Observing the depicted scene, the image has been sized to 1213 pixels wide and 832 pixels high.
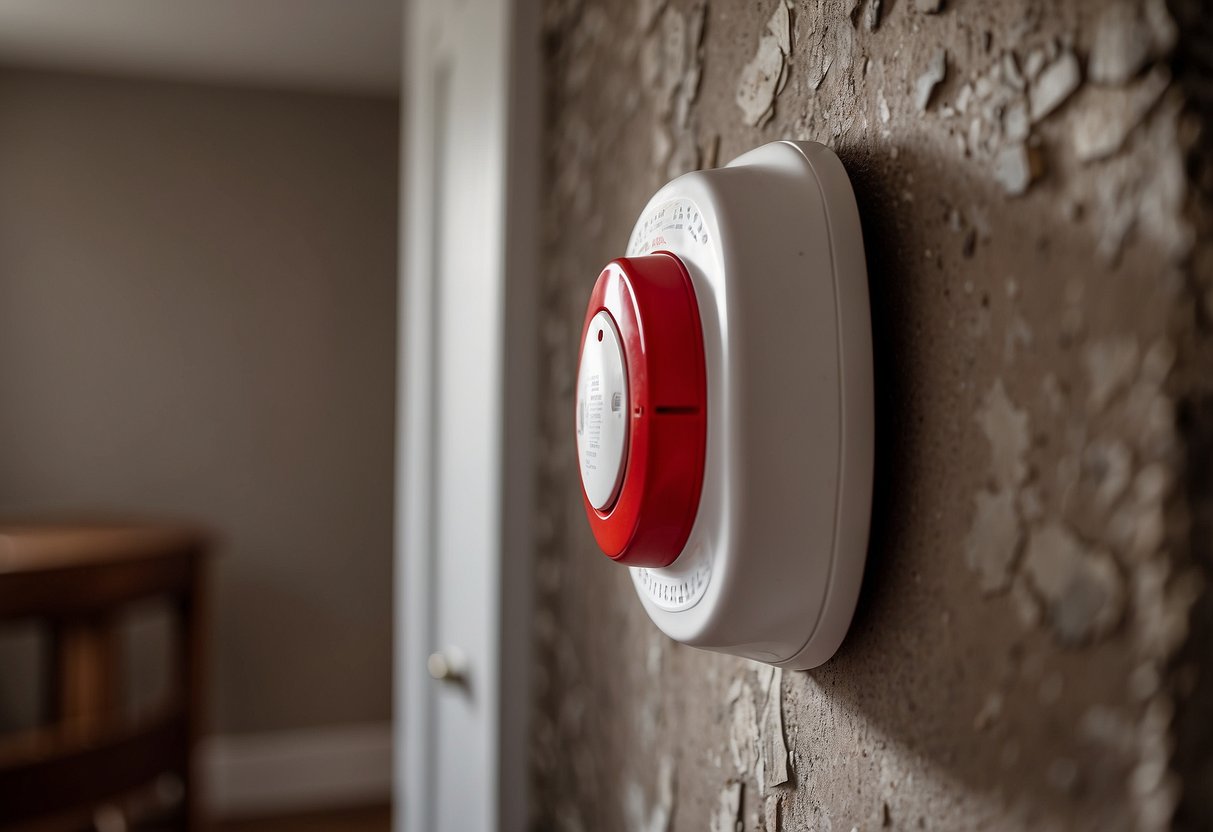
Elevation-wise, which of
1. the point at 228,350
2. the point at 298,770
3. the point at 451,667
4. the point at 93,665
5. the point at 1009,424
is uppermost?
the point at 228,350

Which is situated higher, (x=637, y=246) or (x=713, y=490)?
(x=637, y=246)

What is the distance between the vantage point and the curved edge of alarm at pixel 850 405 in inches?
16.8

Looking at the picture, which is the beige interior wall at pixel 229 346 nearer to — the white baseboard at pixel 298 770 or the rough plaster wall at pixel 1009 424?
the white baseboard at pixel 298 770

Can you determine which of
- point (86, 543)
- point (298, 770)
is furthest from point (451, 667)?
point (298, 770)

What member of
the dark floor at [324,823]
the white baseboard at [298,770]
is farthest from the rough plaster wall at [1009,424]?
the white baseboard at [298,770]

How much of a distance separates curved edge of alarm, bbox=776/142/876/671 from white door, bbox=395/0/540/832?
667mm

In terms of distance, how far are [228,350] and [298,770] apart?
1377mm

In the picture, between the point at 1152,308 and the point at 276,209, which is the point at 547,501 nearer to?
the point at 1152,308

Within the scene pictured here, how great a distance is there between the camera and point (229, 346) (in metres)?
2.96

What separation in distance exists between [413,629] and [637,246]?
1.09m

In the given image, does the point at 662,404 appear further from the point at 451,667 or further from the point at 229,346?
the point at 229,346

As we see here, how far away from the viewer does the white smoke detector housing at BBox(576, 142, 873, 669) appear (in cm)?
42

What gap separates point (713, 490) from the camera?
442 mm

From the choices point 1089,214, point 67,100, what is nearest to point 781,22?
point 1089,214
